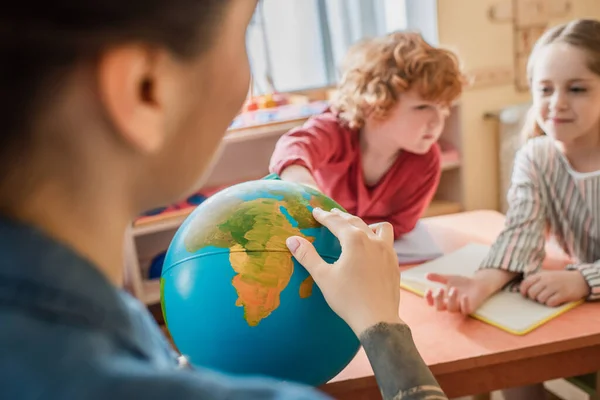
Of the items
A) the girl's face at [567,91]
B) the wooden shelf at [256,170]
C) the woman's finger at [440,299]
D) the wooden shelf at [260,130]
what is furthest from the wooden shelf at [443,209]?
the woman's finger at [440,299]

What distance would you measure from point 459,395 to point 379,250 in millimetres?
389

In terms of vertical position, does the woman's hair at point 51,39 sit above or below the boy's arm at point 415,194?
above

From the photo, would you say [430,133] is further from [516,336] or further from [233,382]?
[233,382]

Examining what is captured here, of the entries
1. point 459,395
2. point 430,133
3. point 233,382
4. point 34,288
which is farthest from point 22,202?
point 430,133

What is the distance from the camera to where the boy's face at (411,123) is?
1.66 metres

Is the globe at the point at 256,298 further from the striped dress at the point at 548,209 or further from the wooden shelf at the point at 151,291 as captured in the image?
the wooden shelf at the point at 151,291

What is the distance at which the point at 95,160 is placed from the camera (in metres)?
0.39

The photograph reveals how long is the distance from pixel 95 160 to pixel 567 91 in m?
1.30

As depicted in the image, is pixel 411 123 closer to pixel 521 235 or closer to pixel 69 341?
pixel 521 235

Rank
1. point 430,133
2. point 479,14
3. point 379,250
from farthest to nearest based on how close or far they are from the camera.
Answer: point 479,14 → point 430,133 → point 379,250

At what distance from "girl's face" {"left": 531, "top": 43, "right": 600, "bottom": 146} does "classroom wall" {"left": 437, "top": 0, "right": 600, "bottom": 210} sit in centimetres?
169

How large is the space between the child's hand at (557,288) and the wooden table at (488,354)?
1.4 inches

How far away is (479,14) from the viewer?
10.5 feet

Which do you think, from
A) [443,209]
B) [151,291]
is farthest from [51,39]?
[443,209]
